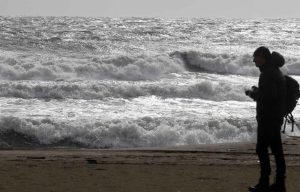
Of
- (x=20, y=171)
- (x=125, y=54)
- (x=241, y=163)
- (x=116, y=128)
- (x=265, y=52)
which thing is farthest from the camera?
(x=125, y=54)

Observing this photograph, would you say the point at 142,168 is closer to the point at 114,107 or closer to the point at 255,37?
the point at 114,107

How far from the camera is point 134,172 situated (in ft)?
25.8

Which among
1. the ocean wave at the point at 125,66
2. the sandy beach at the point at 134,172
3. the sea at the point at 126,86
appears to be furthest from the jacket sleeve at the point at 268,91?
the ocean wave at the point at 125,66

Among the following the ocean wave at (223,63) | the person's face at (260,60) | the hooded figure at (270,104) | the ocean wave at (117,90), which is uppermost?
the ocean wave at (223,63)

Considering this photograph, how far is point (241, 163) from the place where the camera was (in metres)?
8.88

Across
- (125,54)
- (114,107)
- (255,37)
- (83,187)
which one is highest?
(255,37)

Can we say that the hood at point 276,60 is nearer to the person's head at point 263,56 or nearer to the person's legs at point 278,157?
the person's head at point 263,56

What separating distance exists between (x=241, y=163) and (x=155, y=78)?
58.9ft

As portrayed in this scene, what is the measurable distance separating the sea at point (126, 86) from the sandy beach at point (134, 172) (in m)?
4.19

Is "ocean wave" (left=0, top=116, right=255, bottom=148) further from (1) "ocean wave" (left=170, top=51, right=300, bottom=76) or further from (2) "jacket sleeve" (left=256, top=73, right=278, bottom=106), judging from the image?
(1) "ocean wave" (left=170, top=51, right=300, bottom=76)

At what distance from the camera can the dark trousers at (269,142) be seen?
20.2 feet

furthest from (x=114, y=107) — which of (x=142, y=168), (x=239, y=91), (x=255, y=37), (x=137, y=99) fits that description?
(x=255, y=37)

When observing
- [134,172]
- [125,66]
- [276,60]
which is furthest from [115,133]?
[125,66]

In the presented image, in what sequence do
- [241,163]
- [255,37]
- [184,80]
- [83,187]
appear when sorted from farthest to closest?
1. [255,37]
2. [184,80]
3. [241,163]
4. [83,187]
